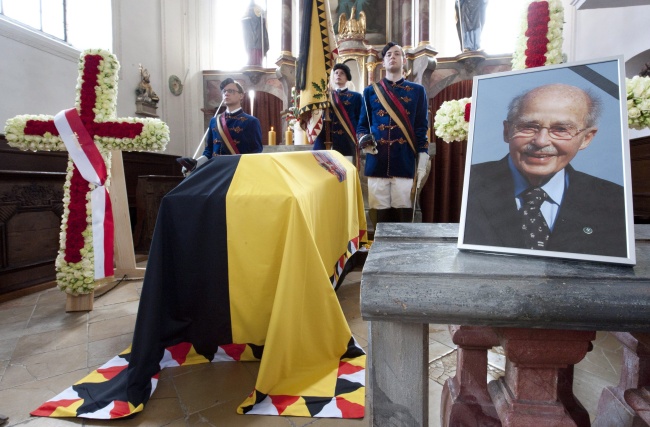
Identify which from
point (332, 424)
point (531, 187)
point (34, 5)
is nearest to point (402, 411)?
point (531, 187)

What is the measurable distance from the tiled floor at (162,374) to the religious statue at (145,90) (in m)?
5.10

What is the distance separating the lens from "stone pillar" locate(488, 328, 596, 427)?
23.4 inches

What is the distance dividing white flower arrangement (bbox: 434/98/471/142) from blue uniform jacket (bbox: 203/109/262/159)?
219cm

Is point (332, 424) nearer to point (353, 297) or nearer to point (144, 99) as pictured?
point (353, 297)

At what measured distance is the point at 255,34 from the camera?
26.6ft

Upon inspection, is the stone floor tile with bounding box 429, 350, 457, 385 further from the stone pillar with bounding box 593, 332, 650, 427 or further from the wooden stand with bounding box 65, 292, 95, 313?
the wooden stand with bounding box 65, 292, 95, 313

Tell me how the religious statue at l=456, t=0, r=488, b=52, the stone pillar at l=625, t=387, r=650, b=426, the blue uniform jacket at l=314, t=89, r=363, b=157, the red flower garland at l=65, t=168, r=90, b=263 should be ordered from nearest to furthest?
1. the stone pillar at l=625, t=387, r=650, b=426
2. the red flower garland at l=65, t=168, r=90, b=263
3. the blue uniform jacket at l=314, t=89, r=363, b=157
4. the religious statue at l=456, t=0, r=488, b=52

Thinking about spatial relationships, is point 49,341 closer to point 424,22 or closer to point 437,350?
point 437,350

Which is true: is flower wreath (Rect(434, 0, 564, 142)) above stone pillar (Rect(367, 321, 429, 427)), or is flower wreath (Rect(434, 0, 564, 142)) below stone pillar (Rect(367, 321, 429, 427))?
above

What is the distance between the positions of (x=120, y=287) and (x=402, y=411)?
9.55 ft

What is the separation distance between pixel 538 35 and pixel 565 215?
5.55 ft

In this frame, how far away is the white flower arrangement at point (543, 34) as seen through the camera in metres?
1.90

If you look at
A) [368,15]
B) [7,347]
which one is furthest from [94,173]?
[368,15]

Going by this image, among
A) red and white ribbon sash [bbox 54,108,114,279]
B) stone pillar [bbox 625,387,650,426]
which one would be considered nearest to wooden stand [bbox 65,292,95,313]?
red and white ribbon sash [bbox 54,108,114,279]
